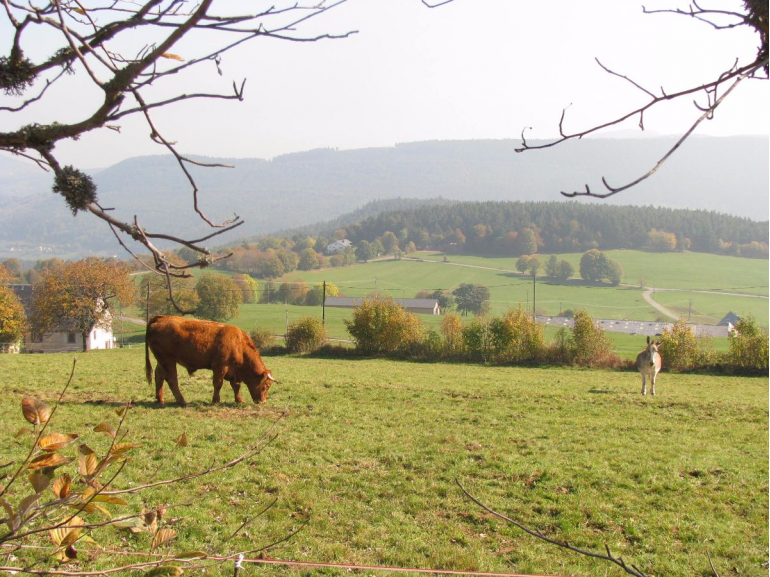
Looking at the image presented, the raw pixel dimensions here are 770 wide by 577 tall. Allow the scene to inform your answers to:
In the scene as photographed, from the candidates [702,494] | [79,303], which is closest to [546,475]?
[702,494]

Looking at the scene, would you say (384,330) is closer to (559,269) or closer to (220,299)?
→ (220,299)

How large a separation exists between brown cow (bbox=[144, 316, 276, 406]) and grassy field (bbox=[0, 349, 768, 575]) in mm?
624

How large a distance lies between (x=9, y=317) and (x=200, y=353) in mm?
33735

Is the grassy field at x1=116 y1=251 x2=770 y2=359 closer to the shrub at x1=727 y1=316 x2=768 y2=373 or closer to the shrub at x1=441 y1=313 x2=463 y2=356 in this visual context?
the shrub at x1=727 y1=316 x2=768 y2=373

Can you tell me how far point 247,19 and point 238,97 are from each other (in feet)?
0.78

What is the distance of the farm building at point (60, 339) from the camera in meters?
45.2

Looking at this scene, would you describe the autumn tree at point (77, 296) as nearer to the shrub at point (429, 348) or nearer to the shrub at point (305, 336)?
the shrub at point (305, 336)

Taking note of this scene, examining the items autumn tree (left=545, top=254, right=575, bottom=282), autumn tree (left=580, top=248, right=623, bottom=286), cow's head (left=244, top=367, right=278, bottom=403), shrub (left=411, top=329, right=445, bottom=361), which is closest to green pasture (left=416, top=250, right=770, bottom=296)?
autumn tree (left=580, top=248, right=623, bottom=286)

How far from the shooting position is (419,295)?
286 feet

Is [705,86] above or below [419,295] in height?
above

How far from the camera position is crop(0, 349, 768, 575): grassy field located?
19.3ft

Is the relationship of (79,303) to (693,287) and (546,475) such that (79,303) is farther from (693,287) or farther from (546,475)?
(693,287)

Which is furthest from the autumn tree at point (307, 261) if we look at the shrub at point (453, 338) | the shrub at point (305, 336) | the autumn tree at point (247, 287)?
the shrub at point (305, 336)

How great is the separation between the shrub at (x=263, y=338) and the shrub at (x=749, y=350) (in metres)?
24.7
